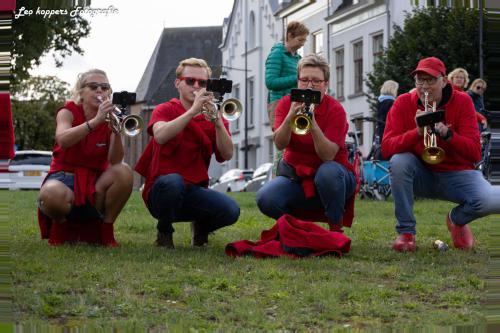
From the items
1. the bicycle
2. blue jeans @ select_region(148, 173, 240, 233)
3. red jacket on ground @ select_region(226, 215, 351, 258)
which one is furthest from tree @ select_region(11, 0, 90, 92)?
the bicycle

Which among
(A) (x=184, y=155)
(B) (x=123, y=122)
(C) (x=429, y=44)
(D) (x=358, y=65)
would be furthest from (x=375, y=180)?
(B) (x=123, y=122)

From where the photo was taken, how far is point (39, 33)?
14.4ft

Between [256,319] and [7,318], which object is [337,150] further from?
[7,318]

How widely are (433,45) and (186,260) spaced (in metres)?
2.59

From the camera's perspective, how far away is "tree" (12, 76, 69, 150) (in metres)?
4.31

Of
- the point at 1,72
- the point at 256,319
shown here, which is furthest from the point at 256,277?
the point at 1,72

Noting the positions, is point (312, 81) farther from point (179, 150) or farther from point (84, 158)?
point (84, 158)

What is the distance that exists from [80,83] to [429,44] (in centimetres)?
248

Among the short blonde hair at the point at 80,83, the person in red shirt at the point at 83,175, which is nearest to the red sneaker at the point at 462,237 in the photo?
the person in red shirt at the point at 83,175

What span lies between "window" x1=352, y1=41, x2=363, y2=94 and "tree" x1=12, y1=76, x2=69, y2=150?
1962mm

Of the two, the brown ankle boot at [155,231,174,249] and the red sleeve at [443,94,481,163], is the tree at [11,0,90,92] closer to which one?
the brown ankle boot at [155,231,174,249]

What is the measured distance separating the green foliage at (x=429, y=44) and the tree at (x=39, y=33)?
1.58 meters

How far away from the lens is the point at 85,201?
6184 millimetres

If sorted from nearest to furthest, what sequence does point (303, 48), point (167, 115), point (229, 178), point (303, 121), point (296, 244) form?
1. point (296, 244)
2. point (303, 121)
3. point (167, 115)
4. point (303, 48)
5. point (229, 178)
